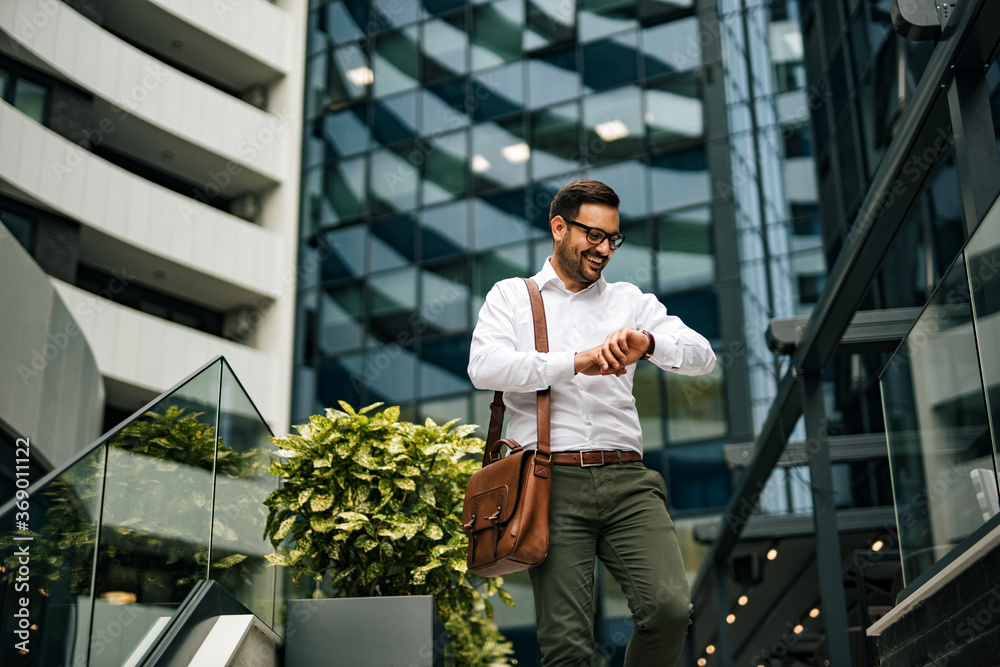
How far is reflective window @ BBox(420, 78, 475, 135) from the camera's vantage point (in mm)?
20875

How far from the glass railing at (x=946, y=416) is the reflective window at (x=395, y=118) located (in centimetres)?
1711

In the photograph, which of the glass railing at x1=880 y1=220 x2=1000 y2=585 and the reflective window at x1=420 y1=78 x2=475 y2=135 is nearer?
the glass railing at x1=880 y1=220 x2=1000 y2=585

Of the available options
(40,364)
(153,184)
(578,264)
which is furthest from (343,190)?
(578,264)

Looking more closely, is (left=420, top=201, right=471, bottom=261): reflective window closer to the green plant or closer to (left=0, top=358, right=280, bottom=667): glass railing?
(left=0, top=358, right=280, bottom=667): glass railing

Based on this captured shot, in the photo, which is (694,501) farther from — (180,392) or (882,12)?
(180,392)

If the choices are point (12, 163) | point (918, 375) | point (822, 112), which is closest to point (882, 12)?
point (822, 112)

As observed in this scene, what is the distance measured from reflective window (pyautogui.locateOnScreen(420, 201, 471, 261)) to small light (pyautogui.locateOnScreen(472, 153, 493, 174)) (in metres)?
0.72

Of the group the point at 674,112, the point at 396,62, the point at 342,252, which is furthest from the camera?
the point at 396,62

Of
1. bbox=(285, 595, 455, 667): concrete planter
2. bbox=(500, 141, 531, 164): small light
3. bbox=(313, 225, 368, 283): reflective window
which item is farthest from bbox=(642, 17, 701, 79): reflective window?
bbox=(285, 595, 455, 667): concrete planter

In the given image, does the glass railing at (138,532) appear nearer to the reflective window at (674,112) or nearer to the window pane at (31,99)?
the reflective window at (674,112)

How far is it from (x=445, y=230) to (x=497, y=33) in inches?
174

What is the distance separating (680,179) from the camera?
18.0 meters

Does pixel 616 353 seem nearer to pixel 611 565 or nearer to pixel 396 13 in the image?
pixel 611 565

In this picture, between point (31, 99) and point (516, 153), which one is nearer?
point (31, 99)
